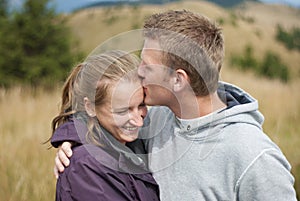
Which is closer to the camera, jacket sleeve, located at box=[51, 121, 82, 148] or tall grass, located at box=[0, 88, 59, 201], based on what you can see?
jacket sleeve, located at box=[51, 121, 82, 148]

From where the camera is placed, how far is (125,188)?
1.88 meters

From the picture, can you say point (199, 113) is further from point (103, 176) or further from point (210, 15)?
point (210, 15)

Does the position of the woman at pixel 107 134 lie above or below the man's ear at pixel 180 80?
below

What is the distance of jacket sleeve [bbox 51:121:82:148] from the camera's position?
199cm

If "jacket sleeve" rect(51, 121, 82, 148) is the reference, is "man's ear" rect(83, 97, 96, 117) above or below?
above

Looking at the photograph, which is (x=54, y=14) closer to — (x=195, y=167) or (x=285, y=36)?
(x=195, y=167)

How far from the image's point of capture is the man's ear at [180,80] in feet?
6.34

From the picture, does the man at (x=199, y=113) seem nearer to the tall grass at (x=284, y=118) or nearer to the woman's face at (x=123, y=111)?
the woman's face at (x=123, y=111)

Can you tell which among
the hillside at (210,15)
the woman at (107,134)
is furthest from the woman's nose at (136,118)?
the hillside at (210,15)

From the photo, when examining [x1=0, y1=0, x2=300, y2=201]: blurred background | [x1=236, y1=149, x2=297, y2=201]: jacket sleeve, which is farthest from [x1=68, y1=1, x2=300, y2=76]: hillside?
[x1=236, y1=149, x2=297, y2=201]: jacket sleeve

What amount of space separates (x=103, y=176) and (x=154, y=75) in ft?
1.43

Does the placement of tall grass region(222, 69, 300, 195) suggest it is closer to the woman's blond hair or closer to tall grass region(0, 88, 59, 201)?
tall grass region(0, 88, 59, 201)

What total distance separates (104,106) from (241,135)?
53cm

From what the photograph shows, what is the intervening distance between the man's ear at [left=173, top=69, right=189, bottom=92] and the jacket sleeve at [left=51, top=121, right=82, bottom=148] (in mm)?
438
